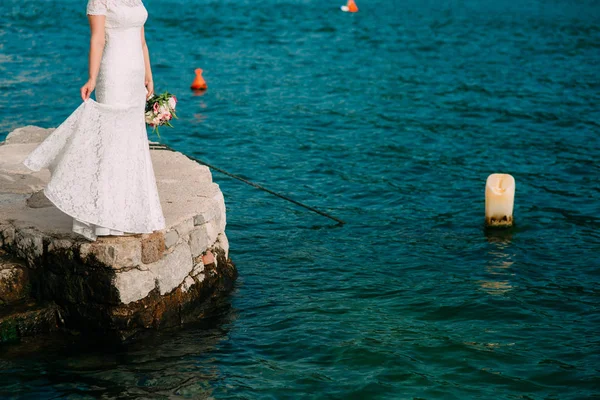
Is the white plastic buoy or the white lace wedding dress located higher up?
the white lace wedding dress

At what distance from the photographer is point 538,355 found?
7.79 m

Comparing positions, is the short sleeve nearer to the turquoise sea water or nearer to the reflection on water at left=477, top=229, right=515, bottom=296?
the turquoise sea water

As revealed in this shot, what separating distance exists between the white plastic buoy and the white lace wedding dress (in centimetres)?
590

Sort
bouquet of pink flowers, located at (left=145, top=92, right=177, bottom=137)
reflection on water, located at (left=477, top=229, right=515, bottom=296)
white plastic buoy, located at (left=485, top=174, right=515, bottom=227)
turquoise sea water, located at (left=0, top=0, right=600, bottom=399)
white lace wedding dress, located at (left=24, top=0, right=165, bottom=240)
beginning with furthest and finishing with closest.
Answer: white plastic buoy, located at (left=485, top=174, right=515, bottom=227)
reflection on water, located at (left=477, top=229, right=515, bottom=296)
bouquet of pink flowers, located at (left=145, top=92, right=177, bottom=137)
turquoise sea water, located at (left=0, top=0, right=600, bottom=399)
white lace wedding dress, located at (left=24, top=0, right=165, bottom=240)

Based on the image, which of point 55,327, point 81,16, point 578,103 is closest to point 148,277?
point 55,327

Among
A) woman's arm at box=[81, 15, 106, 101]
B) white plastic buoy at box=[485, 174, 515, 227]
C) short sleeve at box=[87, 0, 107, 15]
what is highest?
short sleeve at box=[87, 0, 107, 15]

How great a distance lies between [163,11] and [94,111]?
26264 mm

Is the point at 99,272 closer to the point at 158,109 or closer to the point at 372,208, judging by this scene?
the point at 158,109

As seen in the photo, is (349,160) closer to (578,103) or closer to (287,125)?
(287,125)

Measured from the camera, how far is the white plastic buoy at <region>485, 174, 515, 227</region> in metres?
11.4

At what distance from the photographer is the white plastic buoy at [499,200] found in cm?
1136

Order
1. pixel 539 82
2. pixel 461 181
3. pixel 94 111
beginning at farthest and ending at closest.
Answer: pixel 539 82 → pixel 461 181 → pixel 94 111

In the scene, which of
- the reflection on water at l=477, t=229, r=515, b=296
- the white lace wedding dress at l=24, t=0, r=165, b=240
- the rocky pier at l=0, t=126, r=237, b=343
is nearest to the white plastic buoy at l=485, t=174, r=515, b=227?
the reflection on water at l=477, t=229, r=515, b=296

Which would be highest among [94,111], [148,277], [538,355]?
[94,111]
